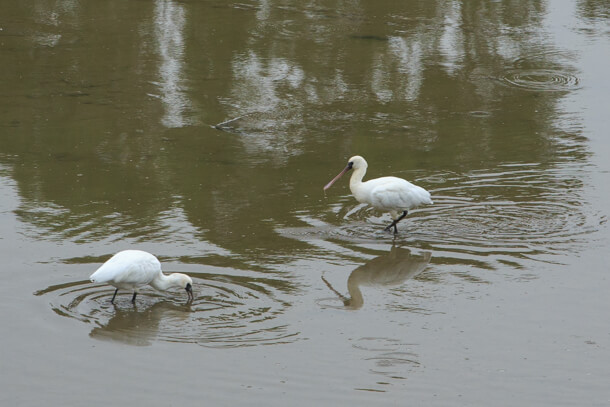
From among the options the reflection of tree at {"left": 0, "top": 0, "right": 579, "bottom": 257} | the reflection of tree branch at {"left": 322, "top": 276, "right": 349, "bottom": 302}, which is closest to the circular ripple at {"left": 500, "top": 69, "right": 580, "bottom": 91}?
the reflection of tree at {"left": 0, "top": 0, "right": 579, "bottom": 257}

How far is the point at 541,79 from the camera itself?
1869 cm

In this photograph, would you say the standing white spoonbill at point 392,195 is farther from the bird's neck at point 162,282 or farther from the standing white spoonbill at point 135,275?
the bird's neck at point 162,282

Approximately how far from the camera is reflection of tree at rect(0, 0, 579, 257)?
1330 centimetres

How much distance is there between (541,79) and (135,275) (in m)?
10.8

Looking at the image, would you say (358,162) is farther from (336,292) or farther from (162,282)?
(162,282)

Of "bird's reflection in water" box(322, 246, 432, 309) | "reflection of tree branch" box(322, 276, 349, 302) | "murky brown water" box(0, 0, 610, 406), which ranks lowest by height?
"bird's reflection in water" box(322, 246, 432, 309)

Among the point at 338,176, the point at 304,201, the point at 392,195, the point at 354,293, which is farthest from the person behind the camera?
the point at 304,201

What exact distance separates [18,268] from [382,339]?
3.93m

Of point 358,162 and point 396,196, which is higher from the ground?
point 358,162

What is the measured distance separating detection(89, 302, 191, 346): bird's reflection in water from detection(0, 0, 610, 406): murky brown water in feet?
0.09

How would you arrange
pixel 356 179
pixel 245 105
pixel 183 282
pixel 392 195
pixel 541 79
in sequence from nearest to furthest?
pixel 183 282 → pixel 392 195 → pixel 356 179 → pixel 245 105 → pixel 541 79

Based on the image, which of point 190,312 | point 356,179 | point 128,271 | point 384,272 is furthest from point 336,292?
point 356,179

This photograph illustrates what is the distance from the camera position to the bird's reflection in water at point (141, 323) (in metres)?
9.39

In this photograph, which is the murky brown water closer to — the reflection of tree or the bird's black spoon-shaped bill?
the reflection of tree
